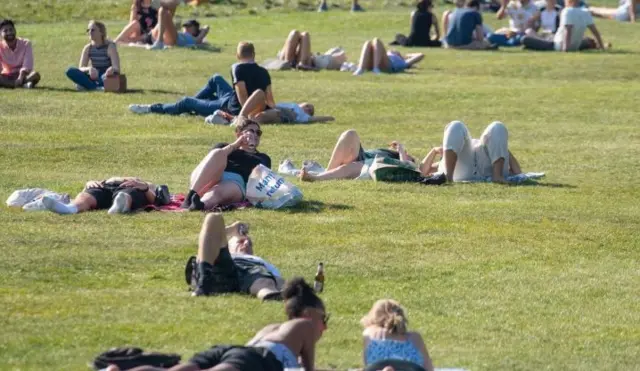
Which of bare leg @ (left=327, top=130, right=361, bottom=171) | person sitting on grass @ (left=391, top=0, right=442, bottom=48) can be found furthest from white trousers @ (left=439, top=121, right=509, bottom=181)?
person sitting on grass @ (left=391, top=0, right=442, bottom=48)

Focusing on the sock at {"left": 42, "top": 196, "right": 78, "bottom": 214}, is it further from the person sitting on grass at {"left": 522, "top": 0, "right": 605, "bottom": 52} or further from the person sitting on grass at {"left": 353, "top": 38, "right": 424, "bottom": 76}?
the person sitting on grass at {"left": 522, "top": 0, "right": 605, "bottom": 52}

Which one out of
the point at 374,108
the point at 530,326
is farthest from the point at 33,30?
the point at 530,326

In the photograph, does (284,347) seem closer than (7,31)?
Yes

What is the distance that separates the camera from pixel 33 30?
1415 inches

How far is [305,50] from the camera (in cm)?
3044

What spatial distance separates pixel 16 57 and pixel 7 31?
0.74 metres

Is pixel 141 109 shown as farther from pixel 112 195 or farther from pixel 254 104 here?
pixel 112 195

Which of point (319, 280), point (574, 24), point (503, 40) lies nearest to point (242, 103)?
point (319, 280)

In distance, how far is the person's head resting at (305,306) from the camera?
9.80 metres

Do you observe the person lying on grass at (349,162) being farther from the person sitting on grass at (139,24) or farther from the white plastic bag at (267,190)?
the person sitting on grass at (139,24)

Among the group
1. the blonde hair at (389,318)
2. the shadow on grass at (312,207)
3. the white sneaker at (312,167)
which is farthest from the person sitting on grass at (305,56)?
the blonde hair at (389,318)

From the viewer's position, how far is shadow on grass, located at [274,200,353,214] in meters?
16.0

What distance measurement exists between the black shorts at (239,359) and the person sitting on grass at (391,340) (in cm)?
68

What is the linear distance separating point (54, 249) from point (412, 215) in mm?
4194
